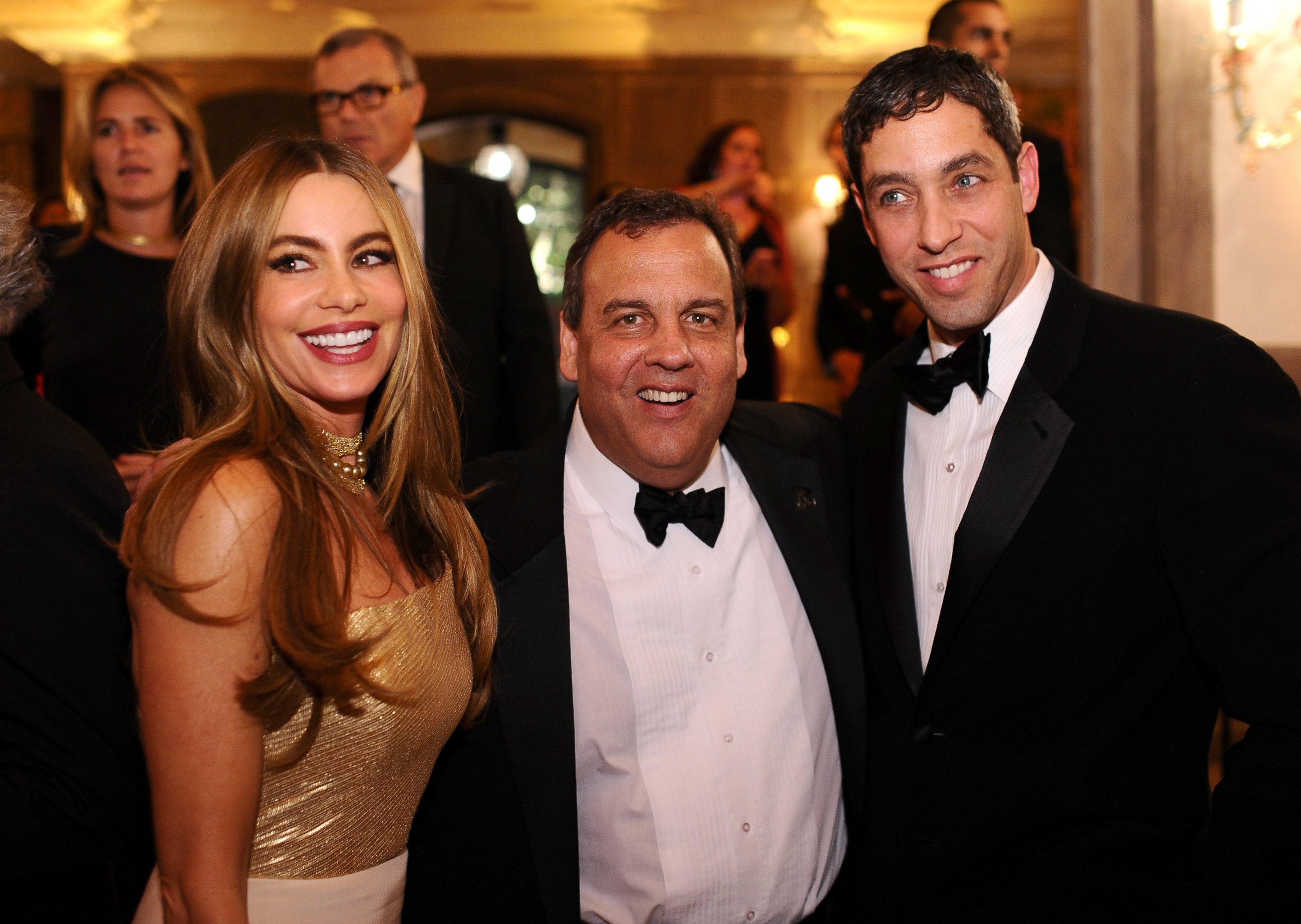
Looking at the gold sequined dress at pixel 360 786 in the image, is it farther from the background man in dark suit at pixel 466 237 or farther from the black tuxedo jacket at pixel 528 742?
the background man in dark suit at pixel 466 237

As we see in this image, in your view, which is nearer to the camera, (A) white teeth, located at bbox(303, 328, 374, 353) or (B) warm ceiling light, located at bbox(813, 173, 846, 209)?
(A) white teeth, located at bbox(303, 328, 374, 353)

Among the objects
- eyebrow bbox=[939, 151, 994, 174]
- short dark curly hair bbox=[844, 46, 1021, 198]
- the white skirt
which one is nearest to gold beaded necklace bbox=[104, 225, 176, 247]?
the white skirt

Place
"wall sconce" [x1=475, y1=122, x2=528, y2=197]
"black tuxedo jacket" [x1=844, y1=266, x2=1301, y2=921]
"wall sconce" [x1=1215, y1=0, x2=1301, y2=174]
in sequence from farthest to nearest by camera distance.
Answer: "wall sconce" [x1=475, y1=122, x2=528, y2=197]
"wall sconce" [x1=1215, y1=0, x2=1301, y2=174]
"black tuxedo jacket" [x1=844, y1=266, x2=1301, y2=921]

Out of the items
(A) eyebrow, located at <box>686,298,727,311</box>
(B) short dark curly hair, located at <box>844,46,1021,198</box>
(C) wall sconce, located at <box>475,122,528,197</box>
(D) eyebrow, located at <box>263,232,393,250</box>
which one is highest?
(C) wall sconce, located at <box>475,122,528,197</box>

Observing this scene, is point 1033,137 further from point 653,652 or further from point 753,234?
point 753,234

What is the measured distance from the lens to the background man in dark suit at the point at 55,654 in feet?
5.18

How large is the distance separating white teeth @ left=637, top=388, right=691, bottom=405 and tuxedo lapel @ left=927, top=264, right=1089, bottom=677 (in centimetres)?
57

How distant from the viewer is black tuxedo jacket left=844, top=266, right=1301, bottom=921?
1.63 metres

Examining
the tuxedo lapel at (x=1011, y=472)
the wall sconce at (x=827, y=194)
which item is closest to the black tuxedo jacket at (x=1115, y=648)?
the tuxedo lapel at (x=1011, y=472)

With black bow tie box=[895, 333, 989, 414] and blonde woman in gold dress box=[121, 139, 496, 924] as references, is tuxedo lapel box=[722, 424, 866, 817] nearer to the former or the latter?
black bow tie box=[895, 333, 989, 414]

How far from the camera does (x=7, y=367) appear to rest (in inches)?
68.7

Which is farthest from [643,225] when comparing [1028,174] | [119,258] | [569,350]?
[119,258]

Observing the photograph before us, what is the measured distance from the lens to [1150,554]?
176 cm

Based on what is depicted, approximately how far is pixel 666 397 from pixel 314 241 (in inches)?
27.4
